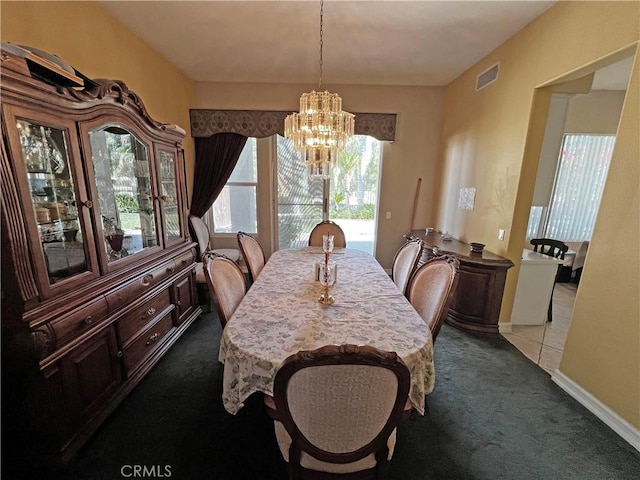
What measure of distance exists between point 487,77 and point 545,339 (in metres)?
2.71

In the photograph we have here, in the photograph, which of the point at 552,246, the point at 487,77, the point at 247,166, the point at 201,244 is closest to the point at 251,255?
the point at 201,244

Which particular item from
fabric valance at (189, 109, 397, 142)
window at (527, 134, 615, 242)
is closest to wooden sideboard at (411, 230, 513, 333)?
fabric valance at (189, 109, 397, 142)

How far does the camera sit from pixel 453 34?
97.6 inches

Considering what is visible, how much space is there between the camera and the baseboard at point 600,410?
157 cm

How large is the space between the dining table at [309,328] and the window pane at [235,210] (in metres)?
2.30

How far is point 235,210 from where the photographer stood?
13.8 feet

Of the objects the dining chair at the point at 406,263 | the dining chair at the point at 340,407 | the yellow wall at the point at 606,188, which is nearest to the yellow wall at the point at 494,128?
the yellow wall at the point at 606,188

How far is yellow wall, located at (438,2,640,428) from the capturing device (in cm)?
160

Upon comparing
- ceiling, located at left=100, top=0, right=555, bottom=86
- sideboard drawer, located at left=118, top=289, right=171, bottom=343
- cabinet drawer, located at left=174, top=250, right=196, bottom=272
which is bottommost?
sideboard drawer, located at left=118, top=289, right=171, bottom=343

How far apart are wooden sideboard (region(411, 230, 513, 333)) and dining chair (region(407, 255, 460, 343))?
1.07 metres

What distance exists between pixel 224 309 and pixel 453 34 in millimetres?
3003

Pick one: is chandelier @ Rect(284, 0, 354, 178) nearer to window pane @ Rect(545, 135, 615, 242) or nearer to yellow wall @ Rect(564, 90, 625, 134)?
yellow wall @ Rect(564, 90, 625, 134)

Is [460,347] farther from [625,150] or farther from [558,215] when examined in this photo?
[558,215]

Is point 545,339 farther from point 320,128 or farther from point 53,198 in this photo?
point 53,198
